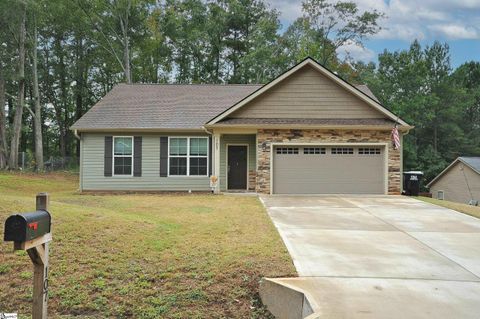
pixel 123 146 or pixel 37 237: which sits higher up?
pixel 123 146

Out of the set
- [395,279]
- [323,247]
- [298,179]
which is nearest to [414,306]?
[395,279]

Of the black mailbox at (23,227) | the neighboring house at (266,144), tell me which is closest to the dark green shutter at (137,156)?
the neighboring house at (266,144)

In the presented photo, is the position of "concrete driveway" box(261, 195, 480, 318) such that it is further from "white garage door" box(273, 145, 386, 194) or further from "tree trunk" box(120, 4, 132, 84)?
"tree trunk" box(120, 4, 132, 84)

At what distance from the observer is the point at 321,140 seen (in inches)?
598

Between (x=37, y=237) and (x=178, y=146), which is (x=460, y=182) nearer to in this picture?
(x=178, y=146)

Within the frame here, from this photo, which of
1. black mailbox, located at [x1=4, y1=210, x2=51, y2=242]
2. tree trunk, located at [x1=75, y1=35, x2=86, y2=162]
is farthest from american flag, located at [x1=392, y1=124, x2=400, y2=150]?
tree trunk, located at [x1=75, y1=35, x2=86, y2=162]

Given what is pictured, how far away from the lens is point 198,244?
271 inches

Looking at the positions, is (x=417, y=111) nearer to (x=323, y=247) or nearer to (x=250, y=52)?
(x=250, y=52)

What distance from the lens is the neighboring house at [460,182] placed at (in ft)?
87.0

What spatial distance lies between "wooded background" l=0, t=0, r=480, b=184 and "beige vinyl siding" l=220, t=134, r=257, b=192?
17733 mm

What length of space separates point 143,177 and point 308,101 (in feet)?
24.3

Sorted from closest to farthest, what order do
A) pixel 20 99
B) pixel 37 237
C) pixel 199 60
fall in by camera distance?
pixel 37 237, pixel 20 99, pixel 199 60

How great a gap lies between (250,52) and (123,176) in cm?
2133

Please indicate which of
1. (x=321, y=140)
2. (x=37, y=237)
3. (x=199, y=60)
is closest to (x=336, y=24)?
(x=199, y=60)
